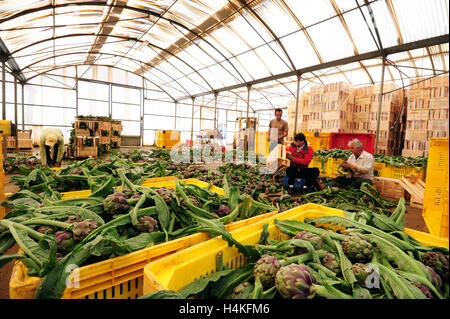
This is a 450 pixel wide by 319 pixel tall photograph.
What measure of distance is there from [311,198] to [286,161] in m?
1.37

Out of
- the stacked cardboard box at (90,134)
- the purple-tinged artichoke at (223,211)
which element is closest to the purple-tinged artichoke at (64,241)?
the purple-tinged artichoke at (223,211)

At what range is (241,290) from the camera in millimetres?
954

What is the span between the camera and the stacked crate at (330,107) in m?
8.96

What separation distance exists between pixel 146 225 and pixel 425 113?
33.0ft

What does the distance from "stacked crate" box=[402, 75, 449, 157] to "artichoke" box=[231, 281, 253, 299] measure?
29.6ft

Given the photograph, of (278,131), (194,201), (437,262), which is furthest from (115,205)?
(278,131)

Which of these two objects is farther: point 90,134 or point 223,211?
point 90,134

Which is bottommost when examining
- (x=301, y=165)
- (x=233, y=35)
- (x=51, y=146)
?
(x=301, y=165)

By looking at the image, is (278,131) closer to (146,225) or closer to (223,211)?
(223,211)

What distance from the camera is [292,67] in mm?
10438

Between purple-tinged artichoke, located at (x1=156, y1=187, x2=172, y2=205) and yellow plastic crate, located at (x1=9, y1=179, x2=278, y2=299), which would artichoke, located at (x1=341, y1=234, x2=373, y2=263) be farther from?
purple-tinged artichoke, located at (x1=156, y1=187, x2=172, y2=205)

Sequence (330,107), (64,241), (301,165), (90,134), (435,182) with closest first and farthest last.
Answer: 1. (64,241)
2. (435,182)
3. (301,165)
4. (330,107)
5. (90,134)
